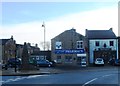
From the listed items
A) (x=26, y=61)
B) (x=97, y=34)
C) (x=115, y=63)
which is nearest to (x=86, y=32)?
(x=97, y=34)

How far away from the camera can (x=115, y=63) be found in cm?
6969

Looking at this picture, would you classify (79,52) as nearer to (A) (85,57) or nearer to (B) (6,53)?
(A) (85,57)

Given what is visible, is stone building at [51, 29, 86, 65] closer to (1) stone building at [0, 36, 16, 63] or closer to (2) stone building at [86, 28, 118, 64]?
(2) stone building at [86, 28, 118, 64]

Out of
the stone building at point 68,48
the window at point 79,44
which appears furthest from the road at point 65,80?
the window at point 79,44

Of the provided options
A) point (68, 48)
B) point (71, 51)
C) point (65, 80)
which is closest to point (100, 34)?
point (68, 48)

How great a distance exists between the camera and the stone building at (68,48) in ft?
278

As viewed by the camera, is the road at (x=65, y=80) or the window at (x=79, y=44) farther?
the window at (x=79, y=44)

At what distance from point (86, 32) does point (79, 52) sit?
264 inches

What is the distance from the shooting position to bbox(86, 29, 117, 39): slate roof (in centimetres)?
8544

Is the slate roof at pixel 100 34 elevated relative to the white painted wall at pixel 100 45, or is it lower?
elevated

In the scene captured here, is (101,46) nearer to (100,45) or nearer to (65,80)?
(100,45)

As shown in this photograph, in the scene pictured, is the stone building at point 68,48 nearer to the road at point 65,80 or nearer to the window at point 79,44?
the window at point 79,44

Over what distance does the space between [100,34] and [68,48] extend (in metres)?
8.79

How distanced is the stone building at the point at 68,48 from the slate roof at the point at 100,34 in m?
2.35
